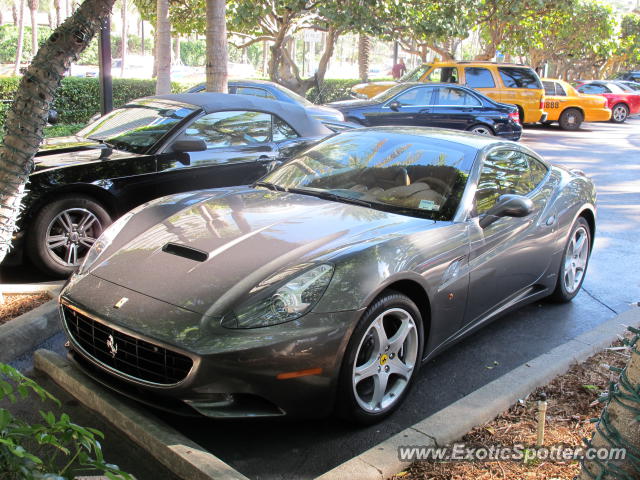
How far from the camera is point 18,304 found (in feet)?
16.0

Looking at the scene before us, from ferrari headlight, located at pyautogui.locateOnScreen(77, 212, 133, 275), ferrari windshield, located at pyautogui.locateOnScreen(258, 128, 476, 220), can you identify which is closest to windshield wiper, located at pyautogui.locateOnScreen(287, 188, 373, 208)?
ferrari windshield, located at pyautogui.locateOnScreen(258, 128, 476, 220)

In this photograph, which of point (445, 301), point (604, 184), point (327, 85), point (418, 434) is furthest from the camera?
point (327, 85)

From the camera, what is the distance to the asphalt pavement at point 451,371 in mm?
3312

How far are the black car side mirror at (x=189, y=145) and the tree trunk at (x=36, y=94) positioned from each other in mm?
1747

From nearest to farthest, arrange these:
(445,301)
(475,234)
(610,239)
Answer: (445,301) < (475,234) < (610,239)

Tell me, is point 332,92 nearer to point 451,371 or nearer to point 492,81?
point 492,81

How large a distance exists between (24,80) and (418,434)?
10.3 ft

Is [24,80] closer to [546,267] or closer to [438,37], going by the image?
[546,267]

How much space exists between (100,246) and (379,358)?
182 centimetres

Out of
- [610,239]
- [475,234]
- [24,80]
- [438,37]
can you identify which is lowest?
[610,239]

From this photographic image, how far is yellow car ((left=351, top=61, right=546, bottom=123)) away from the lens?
58.2 feet

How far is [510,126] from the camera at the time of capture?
14711mm

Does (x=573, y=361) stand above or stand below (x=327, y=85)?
below

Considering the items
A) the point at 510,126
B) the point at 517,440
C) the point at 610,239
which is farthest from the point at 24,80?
the point at 510,126
